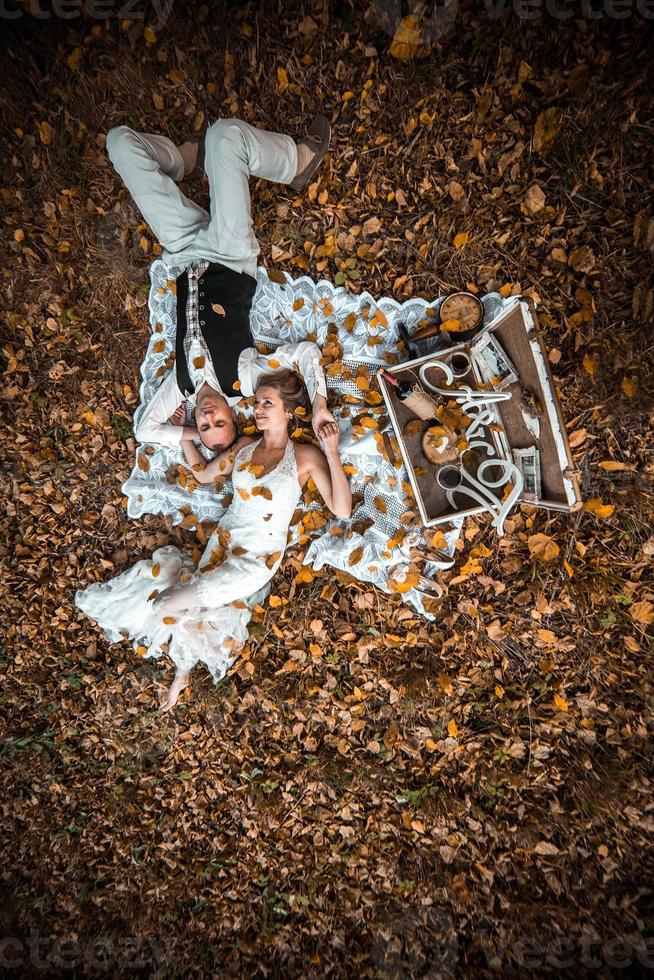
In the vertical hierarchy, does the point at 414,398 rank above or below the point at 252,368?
below

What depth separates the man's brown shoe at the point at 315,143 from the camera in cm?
308

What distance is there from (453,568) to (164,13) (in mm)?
4533

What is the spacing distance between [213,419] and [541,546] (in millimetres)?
2421

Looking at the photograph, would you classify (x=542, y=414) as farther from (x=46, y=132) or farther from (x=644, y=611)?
(x=46, y=132)

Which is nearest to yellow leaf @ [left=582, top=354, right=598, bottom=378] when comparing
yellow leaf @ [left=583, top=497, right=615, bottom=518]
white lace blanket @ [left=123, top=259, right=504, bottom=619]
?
white lace blanket @ [left=123, top=259, right=504, bottom=619]

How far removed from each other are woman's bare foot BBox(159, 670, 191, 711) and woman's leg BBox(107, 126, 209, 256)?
3.03m

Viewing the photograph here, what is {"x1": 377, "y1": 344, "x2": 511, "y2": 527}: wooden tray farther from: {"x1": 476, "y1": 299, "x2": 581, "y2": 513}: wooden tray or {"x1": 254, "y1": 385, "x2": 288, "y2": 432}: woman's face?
{"x1": 254, "y1": 385, "x2": 288, "y2": 432}: woman's face

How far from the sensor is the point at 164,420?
3.26 metres

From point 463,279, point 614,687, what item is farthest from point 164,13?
point 614,687

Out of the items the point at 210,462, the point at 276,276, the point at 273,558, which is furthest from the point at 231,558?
the point at 276,276

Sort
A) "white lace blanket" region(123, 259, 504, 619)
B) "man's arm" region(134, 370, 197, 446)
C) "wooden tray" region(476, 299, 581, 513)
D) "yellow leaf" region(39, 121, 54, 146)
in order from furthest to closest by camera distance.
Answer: "yellow leaf" region(39, 121, 54, 146) → "man's arm" region(134, 370, 197, 446) → "white lace blanket" region(123, 259, 504, 619) → "wooden tray" region(476, 299, 581, 513)

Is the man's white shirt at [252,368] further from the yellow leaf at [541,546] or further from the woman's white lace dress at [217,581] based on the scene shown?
the yellow leaf at [541,546]

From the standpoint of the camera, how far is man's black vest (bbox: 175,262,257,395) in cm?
299

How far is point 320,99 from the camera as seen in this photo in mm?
3123
